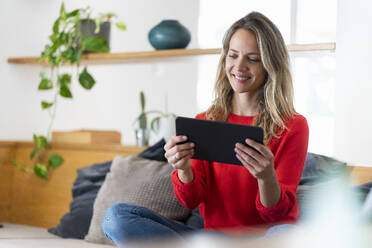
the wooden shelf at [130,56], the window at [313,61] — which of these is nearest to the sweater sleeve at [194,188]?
the window at [313,61]

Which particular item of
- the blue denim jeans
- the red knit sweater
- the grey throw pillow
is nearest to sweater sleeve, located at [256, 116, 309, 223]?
the red knit sweater

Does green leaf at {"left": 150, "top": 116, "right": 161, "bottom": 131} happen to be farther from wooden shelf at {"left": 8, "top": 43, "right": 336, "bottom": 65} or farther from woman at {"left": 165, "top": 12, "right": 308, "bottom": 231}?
woman at {"left": 165, "top": 12, "right": 308, "bottom": 231}

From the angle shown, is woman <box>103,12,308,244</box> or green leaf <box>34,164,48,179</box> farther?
green leaf <box>34,164,48,179</box>

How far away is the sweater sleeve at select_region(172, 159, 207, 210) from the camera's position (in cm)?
147

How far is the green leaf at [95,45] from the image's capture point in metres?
2.32

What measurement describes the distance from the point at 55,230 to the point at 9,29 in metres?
Result: 1.05

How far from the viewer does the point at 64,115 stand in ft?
9.72

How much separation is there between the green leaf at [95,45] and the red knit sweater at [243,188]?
987 millimetres

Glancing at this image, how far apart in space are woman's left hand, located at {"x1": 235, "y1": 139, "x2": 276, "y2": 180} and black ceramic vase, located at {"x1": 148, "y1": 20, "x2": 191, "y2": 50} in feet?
3.23

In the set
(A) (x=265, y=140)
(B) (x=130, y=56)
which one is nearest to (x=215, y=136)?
(A) (x=265, y=140)

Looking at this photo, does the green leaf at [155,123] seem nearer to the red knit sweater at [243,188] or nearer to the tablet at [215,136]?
the red knit sweater at [243,188]

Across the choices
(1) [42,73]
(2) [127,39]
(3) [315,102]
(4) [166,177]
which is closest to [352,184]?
(3) [315,102]

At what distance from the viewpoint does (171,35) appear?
2150 mm

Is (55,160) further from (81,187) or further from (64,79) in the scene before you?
(64,79)
